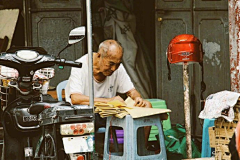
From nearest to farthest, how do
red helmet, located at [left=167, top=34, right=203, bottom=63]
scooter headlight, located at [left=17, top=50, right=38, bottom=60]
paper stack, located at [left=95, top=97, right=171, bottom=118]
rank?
scooter headlight, located at [left=17, top=50, right=38, bottom=60] → paper stack, located at [left=95, top=97, right=171, bottom=118] → red helmet, located at [left=167, top=34, right=203, bottom=63]

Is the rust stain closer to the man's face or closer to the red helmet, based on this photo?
the red helmet

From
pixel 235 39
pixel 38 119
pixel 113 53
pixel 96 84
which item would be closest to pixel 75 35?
pixel 38 119

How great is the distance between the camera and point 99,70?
5.84 meters

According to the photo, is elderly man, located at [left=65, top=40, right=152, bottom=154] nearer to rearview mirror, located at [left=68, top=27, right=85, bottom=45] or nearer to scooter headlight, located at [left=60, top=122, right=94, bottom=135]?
rearview mirror, located at [left=68, top=27, right=85, bottom=45]

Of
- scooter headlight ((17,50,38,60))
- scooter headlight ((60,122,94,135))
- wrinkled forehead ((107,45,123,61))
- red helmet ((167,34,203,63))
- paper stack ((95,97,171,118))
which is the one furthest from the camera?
red helmet ((167,34,203,63))

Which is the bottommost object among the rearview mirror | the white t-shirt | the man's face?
the white t-shirt

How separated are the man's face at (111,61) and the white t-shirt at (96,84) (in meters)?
0.24

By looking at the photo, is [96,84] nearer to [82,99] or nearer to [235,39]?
[82,99]

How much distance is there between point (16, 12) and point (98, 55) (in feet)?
7.86

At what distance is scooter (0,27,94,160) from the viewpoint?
12.5ft

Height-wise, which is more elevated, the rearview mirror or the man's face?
the rearview mirror

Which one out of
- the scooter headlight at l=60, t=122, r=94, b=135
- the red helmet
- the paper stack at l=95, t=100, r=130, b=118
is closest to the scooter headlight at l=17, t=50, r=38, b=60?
the scooter headlight at l=60, t=122, r=94, b=135

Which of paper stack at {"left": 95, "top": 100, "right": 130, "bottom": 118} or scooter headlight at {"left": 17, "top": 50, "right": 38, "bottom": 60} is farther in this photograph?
paper stack at {"left": 95, "top": 100, "right": 130, "bottom": 118}

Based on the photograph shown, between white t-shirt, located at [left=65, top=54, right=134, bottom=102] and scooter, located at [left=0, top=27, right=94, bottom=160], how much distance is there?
116 centimetres
